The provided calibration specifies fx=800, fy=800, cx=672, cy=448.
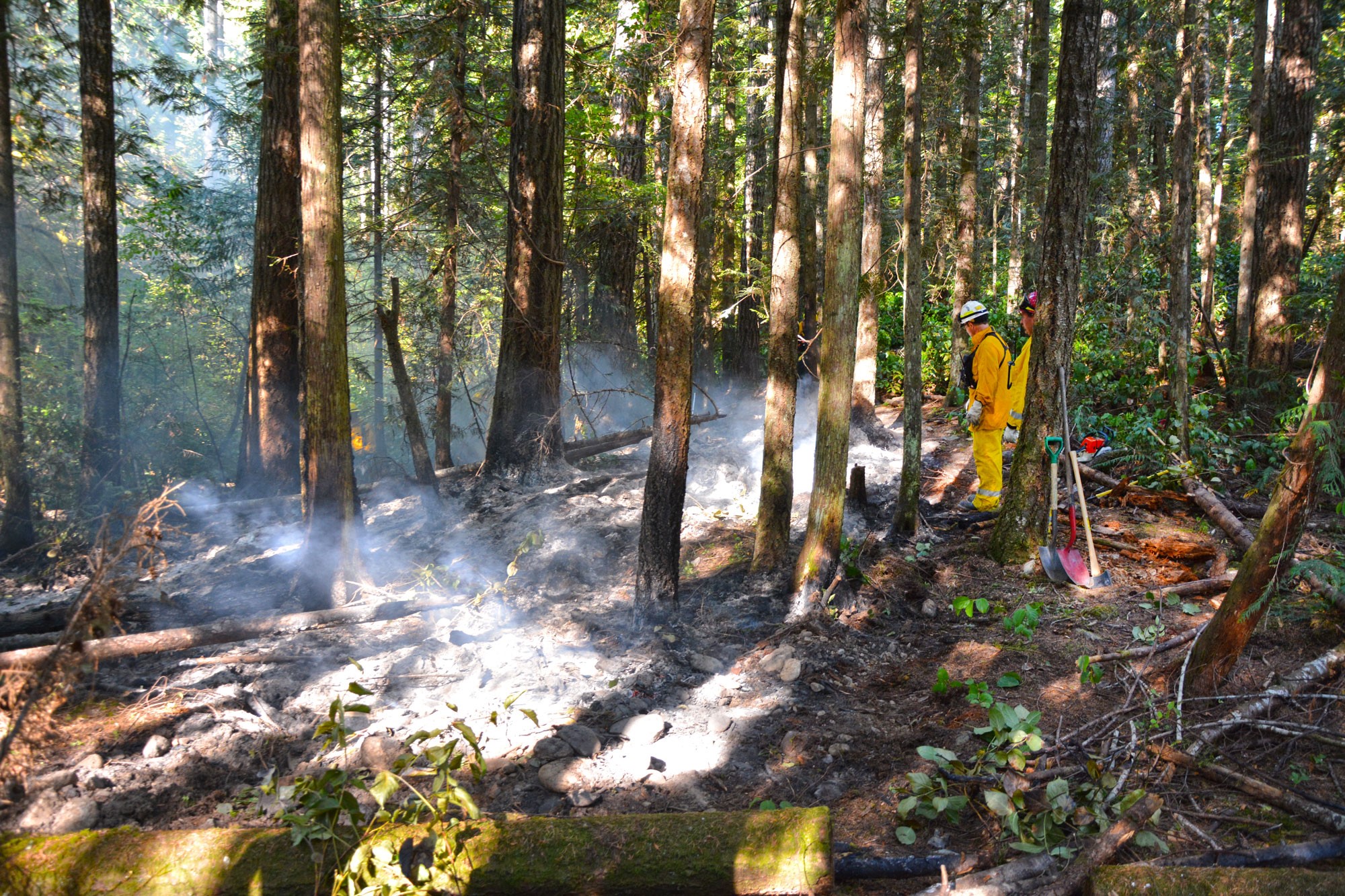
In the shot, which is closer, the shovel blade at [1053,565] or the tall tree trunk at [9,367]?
the shovel blade at [1053,565]

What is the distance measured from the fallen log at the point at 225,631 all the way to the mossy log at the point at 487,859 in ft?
5.64

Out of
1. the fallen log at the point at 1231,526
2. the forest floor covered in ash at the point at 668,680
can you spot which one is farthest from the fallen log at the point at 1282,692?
the fallen log at the point at 1231,526

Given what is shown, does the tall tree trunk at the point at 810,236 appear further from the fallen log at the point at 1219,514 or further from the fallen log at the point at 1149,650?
the fallen log at the point at 1149,650

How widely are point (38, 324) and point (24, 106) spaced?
3.64 m

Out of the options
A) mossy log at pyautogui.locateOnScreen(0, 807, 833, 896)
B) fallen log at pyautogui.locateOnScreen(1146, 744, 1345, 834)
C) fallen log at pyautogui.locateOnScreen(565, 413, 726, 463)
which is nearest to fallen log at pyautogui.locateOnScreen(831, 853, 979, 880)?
mossy log at pyautogui.locateOnScreen(0, 807, 833, 896)

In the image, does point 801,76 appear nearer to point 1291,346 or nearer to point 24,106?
point 1291,346

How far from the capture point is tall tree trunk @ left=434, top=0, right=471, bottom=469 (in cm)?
1145

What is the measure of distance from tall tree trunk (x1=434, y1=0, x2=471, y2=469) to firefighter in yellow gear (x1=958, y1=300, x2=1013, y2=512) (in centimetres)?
748

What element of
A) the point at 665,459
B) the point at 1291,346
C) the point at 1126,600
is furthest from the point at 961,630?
the point at 1291,346

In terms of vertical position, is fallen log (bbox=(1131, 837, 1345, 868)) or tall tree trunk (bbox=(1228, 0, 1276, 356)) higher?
tall tree trunk (bbox=(1228, 0, 1276, 356))

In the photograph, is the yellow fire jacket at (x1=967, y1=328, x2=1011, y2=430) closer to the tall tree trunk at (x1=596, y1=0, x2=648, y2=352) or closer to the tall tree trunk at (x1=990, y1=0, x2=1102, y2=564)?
the tall tree trunk at (x1=990, y1=0, x2=1102, y2=564)

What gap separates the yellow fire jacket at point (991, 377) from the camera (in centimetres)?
916

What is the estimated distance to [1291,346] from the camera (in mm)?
11055

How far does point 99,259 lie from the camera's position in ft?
39.2
